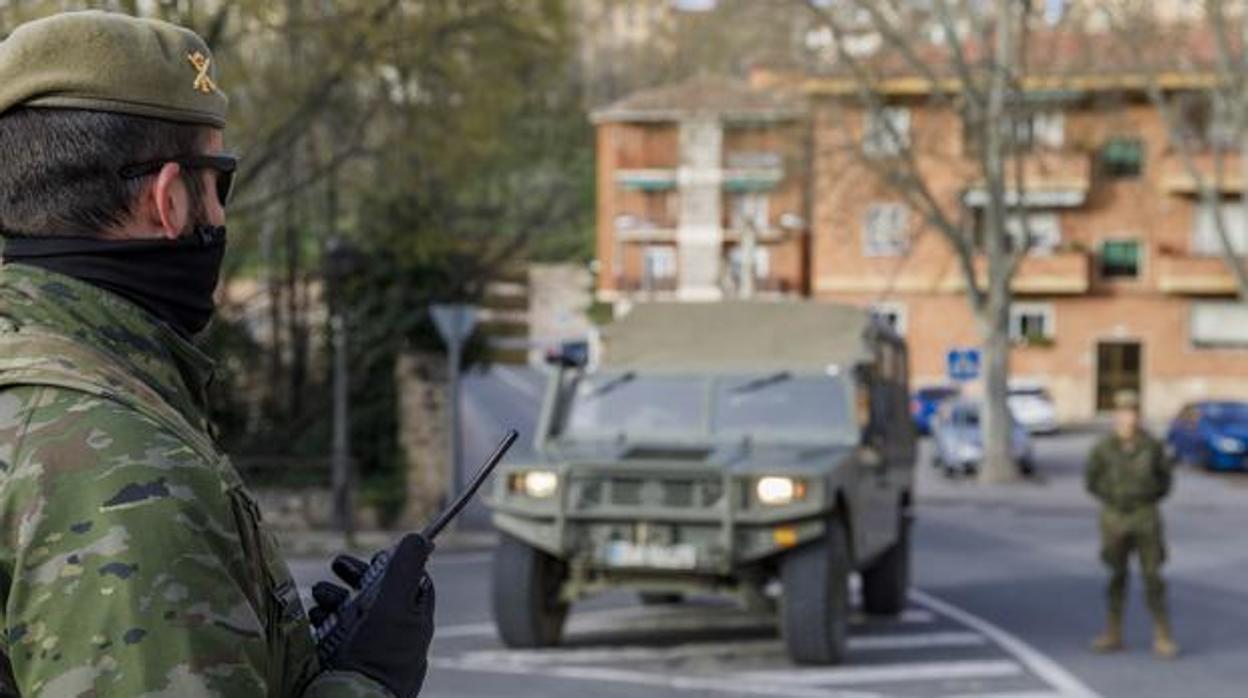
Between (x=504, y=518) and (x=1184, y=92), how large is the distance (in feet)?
125

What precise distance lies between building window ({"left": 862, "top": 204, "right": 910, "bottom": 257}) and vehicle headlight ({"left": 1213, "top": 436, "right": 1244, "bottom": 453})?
330 inches

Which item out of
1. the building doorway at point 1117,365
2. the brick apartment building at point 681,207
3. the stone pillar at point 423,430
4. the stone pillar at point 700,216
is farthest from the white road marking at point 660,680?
the stone pillar at point 700,216

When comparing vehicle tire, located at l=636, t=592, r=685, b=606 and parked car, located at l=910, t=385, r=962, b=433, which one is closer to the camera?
vehicle tire, located at l=636, t=592, r=685, b=606

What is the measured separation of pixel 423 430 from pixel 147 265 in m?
19.1

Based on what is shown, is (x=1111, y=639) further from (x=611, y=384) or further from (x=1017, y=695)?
(x=611, y=384)

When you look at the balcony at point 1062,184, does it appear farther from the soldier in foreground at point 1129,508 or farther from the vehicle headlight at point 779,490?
the vehicle headlight at point 779,490

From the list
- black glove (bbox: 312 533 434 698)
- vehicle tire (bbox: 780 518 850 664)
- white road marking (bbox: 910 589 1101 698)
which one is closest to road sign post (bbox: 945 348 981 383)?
white road marking (bbox: 910 589 1101 698)

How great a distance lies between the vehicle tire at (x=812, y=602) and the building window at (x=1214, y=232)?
146 ft

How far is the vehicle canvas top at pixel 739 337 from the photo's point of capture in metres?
12.8

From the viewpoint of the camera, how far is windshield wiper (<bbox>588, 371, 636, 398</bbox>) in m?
12.6

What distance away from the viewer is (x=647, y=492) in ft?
36.6

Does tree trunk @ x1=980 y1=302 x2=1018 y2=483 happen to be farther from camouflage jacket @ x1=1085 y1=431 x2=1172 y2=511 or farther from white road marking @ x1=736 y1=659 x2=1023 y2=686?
white road marking @ x1=736 y1=659 x2=1023 y2=686

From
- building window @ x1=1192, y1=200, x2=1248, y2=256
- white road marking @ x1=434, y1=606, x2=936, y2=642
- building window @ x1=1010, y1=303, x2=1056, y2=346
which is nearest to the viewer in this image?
white road marking @ x1=434, y1=606, x2=936, y2=642

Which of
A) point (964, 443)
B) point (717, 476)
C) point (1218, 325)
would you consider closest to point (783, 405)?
point (717, 476)
